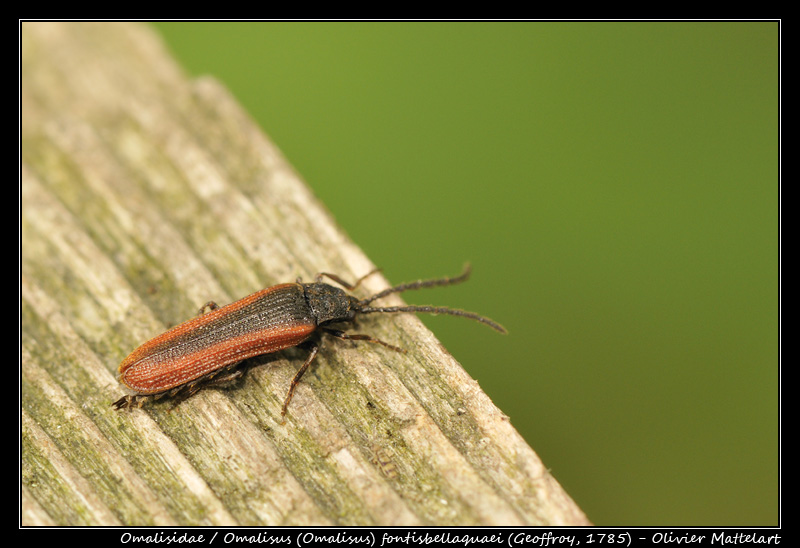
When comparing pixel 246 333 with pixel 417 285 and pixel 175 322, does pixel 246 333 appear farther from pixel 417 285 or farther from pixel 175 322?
pixel 417 285

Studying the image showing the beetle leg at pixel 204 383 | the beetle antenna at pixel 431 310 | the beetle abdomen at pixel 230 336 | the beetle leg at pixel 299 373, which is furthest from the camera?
the beetle antenna at pixel 431 310

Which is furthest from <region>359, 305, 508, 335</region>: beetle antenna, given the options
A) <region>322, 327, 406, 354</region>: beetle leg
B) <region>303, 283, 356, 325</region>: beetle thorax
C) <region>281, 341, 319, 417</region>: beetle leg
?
<region>281, 341, 319, 417</region>: beetle leg

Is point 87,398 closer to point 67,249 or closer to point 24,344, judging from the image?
point 24,344

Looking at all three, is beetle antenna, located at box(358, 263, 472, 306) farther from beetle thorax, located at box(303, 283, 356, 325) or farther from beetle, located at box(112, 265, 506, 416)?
beetle thorax, located at box(303, 283, 356, 325)

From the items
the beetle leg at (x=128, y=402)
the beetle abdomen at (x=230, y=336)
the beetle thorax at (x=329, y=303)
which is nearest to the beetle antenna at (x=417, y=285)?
the beetle thorax at (x=329, y=303)

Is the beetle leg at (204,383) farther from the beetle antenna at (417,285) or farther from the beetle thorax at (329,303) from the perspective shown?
the beetle antenna at (417,285)

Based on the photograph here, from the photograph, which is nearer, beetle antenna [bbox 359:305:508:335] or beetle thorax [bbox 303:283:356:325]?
beetle antenna [bbox 359:305:508:335]

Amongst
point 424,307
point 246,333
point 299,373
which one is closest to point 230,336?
point 246,333

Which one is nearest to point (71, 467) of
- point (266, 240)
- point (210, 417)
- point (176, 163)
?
point (210, 417)
